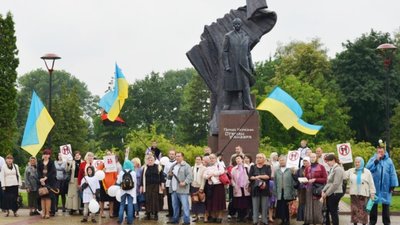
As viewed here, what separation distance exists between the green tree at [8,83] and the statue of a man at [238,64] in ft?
66.0

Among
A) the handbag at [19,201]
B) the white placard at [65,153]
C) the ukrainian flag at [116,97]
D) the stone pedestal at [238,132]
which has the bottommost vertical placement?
the handbag at [19,201]

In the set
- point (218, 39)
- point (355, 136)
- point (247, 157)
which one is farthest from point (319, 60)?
point (247, 157)

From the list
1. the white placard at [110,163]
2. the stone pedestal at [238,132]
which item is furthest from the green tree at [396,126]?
the white placard at [110,163]

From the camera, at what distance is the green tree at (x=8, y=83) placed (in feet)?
131

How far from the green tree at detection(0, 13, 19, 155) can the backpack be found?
2358 centimetres

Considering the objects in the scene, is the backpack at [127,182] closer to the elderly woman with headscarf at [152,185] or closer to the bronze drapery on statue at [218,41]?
the elderly woman with headscarf at [152,185]

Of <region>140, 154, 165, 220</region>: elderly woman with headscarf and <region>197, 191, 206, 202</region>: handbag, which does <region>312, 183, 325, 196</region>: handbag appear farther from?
<region>140, 154, 165, 220</region>: elderly woman with headscarf

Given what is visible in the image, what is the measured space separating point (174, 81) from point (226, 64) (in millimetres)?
72484

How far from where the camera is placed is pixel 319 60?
59.8m

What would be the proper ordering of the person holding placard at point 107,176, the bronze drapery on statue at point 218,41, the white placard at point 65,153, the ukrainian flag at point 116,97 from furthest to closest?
the bronze drapery on statue at point 218,41
the ukrainian flag at point 116,97
the white placard at point 65,153
the person holding placard at point 107,176

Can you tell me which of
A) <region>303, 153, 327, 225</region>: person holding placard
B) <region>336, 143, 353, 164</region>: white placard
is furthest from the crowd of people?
<region>336, 143, 353, 164</region>: white placard

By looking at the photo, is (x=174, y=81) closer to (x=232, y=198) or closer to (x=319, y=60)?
(x=319, y=60)

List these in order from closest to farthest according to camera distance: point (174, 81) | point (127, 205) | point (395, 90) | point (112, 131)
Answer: point (127, 205) < point (395, 90) < point (112, 131) < point (174, 81)

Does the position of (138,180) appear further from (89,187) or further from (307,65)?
(307,65)
